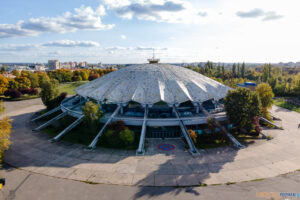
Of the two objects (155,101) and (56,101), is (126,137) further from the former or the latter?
(56,101)

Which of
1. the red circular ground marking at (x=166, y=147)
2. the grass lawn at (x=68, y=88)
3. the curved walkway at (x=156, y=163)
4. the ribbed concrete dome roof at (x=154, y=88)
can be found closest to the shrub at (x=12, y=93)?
the grass lawn at (x=68, y=88)

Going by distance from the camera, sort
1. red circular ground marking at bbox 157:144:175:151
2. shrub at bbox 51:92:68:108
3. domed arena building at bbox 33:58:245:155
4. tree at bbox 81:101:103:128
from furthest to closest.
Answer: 1. shrub at bbox 51:92:68:108
2. domed arena building at bbox 33:58:245:155
3. tree at bbox 81:101:103:128
4. red circular ground marking at bbox 157:144:175:151

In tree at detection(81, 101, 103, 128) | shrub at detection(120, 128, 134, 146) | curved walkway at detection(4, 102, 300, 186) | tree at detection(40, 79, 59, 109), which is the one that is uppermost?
tree at detection(40, 79, 59, 109)

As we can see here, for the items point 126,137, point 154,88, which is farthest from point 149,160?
point 154,88

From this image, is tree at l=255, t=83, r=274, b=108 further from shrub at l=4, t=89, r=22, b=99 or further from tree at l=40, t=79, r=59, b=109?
shrub at l=4, t=89, r=22, b=99

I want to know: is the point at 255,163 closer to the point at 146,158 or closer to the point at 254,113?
the point at 254,113

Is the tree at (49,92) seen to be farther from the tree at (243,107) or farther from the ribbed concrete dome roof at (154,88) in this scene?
the tree at (243,107)

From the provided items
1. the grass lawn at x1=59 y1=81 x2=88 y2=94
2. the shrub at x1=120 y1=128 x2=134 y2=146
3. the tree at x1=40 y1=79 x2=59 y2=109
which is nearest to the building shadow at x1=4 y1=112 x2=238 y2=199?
Result: the shrub at x1=120 y1=128 x2=134 y2=146
